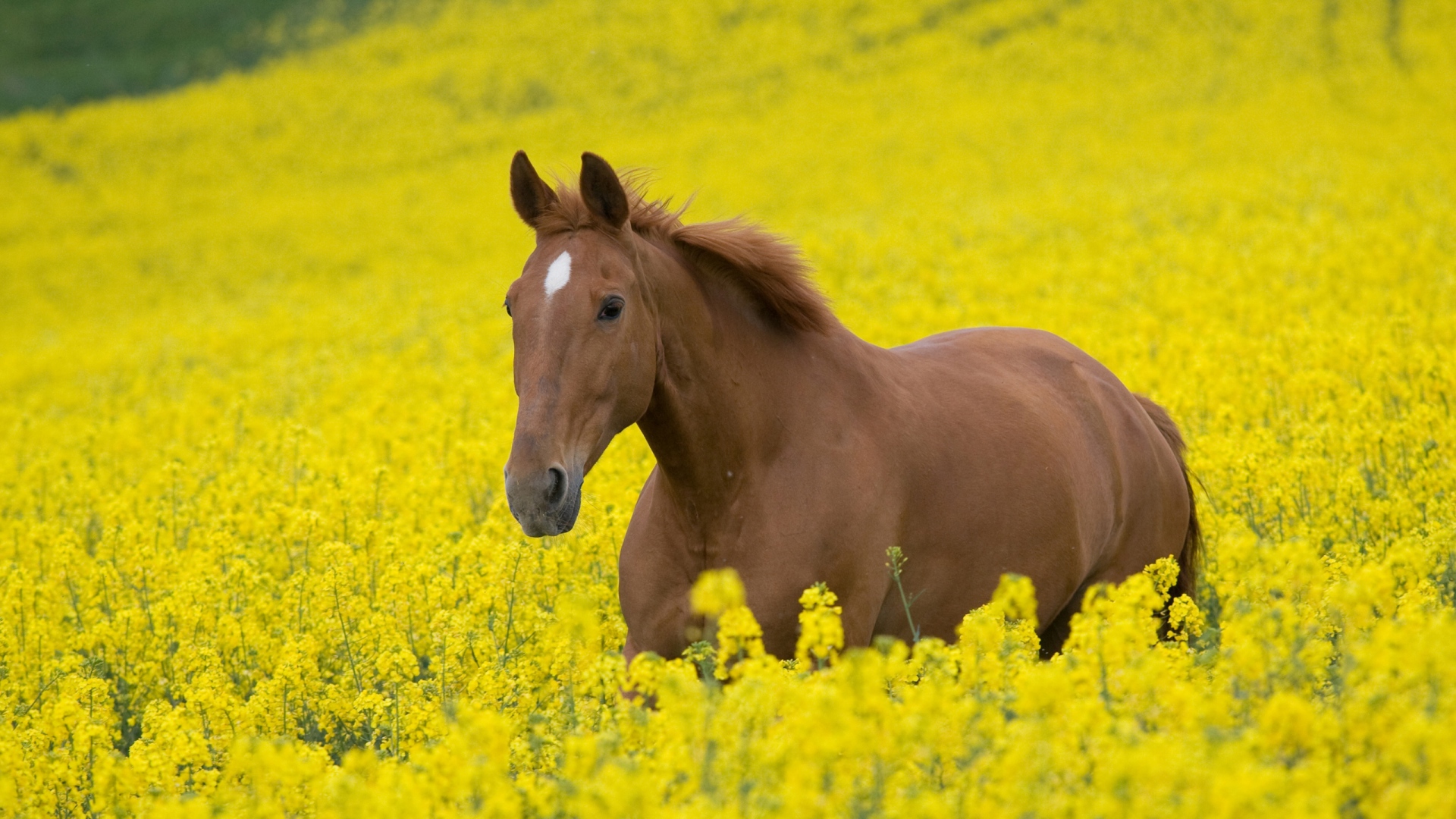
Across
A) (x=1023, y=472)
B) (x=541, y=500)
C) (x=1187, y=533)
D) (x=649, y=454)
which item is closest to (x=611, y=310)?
(x=541, y=500)

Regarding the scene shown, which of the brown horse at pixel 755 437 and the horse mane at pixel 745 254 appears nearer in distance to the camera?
the brown horse at pixel 755 437

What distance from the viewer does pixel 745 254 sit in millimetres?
4406

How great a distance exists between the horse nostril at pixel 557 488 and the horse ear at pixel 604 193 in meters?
0.88

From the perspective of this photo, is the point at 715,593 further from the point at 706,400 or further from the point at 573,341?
the point at 706,400

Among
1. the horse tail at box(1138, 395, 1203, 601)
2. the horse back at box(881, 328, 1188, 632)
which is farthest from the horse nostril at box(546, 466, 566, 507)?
the horse tail at box(1138, 395, 1203, 601)

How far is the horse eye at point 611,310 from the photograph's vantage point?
3.91 metres

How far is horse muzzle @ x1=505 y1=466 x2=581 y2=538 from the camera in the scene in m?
3.60

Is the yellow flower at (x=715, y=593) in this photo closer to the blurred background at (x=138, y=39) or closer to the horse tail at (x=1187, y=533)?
the horse tail at (x=1187, y=533)

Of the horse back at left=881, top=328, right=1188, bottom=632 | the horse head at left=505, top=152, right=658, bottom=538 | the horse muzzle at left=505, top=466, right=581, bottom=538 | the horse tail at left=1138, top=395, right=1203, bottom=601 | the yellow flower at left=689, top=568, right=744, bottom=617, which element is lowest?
the horse tail at left=1138, top=395, right=1203, bottom=601

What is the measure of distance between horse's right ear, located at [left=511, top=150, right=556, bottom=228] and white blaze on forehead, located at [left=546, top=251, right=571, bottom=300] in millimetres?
291

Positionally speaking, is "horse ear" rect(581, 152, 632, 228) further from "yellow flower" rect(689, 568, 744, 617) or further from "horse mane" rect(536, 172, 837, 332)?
"yellow flower" rect(689, 568, 744, 617)

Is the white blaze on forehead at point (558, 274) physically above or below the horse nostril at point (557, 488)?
above

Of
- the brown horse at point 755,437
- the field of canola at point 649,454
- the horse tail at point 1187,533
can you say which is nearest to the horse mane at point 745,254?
the brown horse at point 755,437

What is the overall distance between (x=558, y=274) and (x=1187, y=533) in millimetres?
3436
